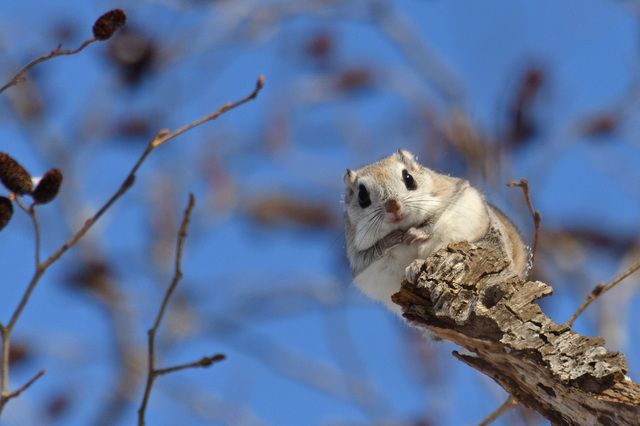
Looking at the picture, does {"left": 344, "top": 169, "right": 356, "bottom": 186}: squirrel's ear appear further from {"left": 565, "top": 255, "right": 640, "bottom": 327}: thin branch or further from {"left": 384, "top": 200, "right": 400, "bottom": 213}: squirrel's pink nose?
{"left": 565, "top": 255, "right": 640, "bottom": 327}: thin branch

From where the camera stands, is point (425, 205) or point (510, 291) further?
point (425, 205)

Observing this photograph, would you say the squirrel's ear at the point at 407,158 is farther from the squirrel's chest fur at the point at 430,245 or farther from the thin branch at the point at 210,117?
the thin branch at the point at 210,117

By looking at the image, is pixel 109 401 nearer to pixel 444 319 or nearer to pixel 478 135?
pixel 478 135

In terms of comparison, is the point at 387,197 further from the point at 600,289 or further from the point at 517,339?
the point at 517,339

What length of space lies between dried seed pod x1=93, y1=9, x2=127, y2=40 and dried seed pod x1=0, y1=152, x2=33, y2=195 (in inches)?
13.8

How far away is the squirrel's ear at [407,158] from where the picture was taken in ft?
11.4

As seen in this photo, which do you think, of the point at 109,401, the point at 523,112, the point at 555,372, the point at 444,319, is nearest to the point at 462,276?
the point at 444,319

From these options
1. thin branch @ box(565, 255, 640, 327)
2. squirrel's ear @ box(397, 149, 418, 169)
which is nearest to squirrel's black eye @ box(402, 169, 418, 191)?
squirrel's ear @ box(397, 149, 418, 169)

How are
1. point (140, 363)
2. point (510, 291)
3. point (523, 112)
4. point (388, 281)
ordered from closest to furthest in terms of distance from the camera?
point (510, 291)
point (388, 281)
point (523, 112)
point (140, 363)

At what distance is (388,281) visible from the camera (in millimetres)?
3020

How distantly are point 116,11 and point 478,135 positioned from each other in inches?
198

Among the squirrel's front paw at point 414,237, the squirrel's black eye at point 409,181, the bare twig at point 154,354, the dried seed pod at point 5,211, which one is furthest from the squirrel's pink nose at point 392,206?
the dried seed pod at point 5,211

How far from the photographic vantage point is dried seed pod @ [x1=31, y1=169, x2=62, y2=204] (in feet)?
6.48

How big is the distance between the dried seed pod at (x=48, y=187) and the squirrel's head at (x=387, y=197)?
4.41 ft
